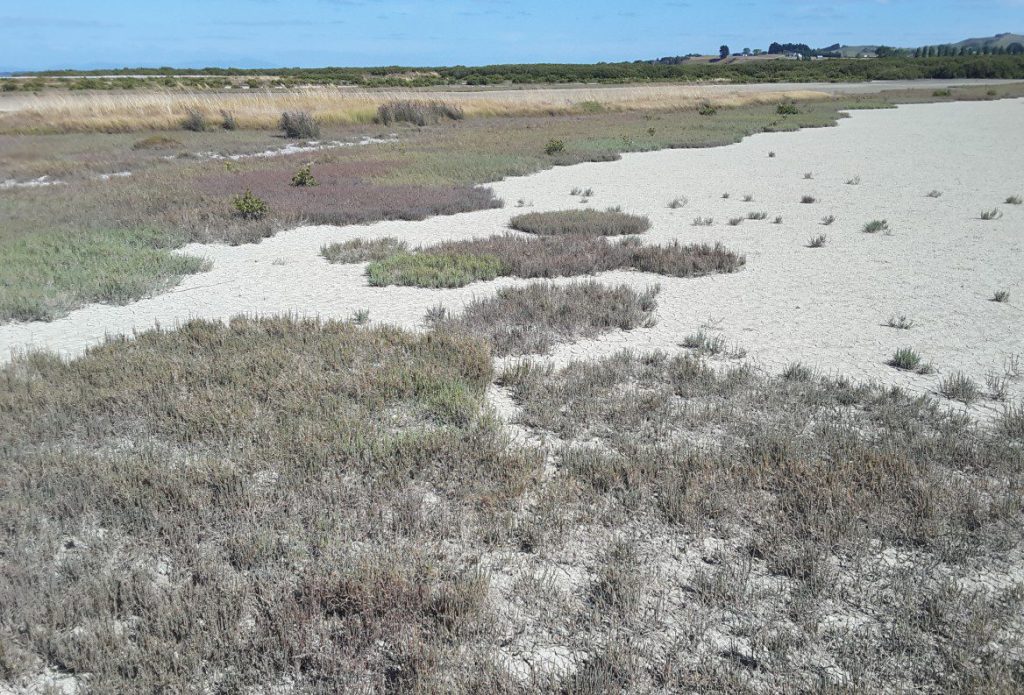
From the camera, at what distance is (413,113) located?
3797 centimetres

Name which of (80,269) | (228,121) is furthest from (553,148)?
(228,121)

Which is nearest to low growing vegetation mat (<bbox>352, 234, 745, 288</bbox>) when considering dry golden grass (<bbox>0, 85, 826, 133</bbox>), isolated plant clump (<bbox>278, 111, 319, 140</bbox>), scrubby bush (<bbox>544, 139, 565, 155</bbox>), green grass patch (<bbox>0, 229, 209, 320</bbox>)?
green grass patch (<bbox>0, 229, 209, 320</bbox>)

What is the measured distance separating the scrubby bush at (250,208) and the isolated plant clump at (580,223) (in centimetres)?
504

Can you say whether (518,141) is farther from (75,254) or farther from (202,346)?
(202,346)

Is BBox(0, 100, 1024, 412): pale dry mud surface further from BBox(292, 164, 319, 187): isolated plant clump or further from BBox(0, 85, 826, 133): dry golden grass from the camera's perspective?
BBox(0, 85, 826, 133): dry golden grass

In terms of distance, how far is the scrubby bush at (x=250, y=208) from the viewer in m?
14.4

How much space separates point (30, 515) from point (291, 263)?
768 centimetres

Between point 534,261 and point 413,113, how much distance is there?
2986 cm

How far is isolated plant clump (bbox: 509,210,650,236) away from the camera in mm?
13266

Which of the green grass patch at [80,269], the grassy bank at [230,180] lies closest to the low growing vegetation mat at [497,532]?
the green grass patch at [80,269]

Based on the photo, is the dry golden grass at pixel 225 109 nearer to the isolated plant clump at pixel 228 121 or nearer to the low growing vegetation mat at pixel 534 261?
the isolated plant clump at pixel 228 121

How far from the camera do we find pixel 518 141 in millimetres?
28047

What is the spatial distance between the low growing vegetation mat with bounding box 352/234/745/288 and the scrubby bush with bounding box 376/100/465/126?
27720 millimetres

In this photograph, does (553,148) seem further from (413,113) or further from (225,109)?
(225,109)
